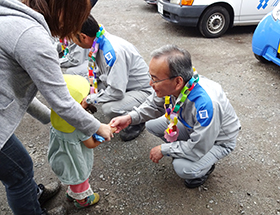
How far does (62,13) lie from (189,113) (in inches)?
50.8

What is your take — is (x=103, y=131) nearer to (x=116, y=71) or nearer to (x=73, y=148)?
(x=73, y=148)

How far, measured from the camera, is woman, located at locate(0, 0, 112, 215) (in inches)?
48.3

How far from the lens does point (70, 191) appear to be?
7.08ft

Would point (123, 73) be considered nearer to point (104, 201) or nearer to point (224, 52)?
point (104, 201)

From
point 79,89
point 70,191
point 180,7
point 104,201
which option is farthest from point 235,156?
point 180,7

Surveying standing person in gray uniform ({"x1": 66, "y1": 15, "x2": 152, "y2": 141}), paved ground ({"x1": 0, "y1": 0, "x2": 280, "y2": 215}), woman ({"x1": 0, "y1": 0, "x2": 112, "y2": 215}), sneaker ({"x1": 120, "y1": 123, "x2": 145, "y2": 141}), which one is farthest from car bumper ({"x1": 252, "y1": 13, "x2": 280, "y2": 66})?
woman ({"x1": 0, "y1": 0, "x2": 112, "y2": 215})

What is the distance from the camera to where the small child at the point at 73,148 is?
5.57ft

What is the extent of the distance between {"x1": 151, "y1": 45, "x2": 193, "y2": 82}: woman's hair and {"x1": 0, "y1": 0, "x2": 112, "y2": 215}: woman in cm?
74

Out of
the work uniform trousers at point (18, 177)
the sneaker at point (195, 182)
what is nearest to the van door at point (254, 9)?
the sneaker at point (195, 182)

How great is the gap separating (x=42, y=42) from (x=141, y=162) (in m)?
1.88

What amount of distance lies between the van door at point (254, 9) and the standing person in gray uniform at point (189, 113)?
4.16 m

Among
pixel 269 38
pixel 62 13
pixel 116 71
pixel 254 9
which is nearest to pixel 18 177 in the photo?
pixel 62 13

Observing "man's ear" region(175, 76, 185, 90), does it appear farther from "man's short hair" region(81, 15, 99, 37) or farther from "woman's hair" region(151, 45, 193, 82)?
"man's short hair" region(81, 15, 99, 37)

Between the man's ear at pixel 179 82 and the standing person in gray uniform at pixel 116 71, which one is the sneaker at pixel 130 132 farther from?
the man's ear at pixel 179 82
